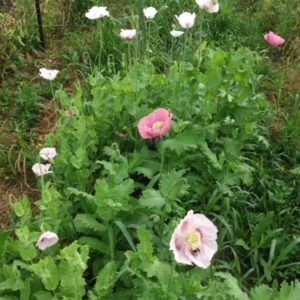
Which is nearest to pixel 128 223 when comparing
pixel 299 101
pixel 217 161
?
pixel 217 161

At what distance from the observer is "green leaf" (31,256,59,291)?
66.7 inches

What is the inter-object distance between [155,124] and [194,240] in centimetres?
71

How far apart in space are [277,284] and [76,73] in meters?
1.98

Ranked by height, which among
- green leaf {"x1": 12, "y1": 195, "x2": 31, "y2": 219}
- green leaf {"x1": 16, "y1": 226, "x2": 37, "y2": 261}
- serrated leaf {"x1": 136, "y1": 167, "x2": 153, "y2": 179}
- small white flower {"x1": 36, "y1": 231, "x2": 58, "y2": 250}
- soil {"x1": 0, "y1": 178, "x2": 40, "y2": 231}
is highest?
small white flower {"x1": 36, "y1": 231, "x2": 58, "y2": 250}

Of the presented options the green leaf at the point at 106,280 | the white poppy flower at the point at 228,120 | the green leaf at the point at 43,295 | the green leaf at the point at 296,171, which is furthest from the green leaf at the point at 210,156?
the green leaf at the point at 43,295

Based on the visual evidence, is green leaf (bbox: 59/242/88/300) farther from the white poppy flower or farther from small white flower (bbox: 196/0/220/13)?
small white flower (bbox: 196/0/220/13)

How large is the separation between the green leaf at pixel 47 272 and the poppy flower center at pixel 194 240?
1.72ft

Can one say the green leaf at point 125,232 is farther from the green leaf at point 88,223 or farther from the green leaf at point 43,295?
the green leaf at point 43,295

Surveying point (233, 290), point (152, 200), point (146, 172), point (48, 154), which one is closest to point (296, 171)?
point (146, 172)

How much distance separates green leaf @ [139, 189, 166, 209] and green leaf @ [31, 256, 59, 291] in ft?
1.34

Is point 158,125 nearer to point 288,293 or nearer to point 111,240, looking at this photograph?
point 111,240

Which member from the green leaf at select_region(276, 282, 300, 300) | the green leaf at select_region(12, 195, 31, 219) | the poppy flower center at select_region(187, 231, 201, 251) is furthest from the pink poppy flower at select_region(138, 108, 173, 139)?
the green leaf at select_region(276, 282, 300, 300)

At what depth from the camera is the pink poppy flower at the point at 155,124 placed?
2029 millimetres

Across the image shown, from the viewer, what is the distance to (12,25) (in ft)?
11.6
